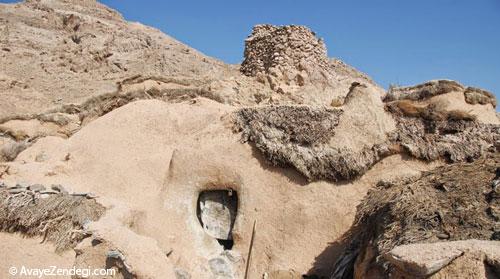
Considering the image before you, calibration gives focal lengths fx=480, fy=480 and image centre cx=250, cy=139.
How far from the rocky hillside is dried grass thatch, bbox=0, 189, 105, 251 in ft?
0.06

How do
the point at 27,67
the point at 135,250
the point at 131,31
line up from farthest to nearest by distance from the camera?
the point at 131,31 → the point at 27,67 → the point at 135,250

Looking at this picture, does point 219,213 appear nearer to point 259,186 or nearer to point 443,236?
point 259,186

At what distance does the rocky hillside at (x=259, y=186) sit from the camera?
5156 millimetres

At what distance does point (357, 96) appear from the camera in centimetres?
765

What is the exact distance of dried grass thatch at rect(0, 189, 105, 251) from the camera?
5.90m

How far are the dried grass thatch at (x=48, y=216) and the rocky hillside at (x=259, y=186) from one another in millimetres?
17

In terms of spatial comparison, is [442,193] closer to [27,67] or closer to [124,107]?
[124,107]

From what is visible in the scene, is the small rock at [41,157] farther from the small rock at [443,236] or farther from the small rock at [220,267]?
the small rock at [443,236]

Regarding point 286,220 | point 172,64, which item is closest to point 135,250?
point 286,220

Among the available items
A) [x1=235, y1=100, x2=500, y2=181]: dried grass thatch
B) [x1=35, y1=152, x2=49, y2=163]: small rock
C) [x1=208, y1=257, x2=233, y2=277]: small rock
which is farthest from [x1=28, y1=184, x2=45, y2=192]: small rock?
[x1=235, y1=100, x2=500, y2=181]: dried grass thatch

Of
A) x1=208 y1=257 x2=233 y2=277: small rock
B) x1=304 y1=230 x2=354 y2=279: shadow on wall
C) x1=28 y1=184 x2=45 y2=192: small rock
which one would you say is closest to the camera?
x1=304 y1=230 x2=354 y2=279: shadow on wall

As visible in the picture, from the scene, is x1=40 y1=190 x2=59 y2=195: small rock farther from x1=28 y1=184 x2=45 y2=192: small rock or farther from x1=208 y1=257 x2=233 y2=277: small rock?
x1=208 y1=257 x2=233 y2=277: small rock

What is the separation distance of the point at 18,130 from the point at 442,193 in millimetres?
8276

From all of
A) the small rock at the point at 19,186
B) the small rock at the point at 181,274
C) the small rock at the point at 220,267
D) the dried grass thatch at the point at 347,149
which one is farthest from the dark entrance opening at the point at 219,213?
the small rock at the point at 19,186
